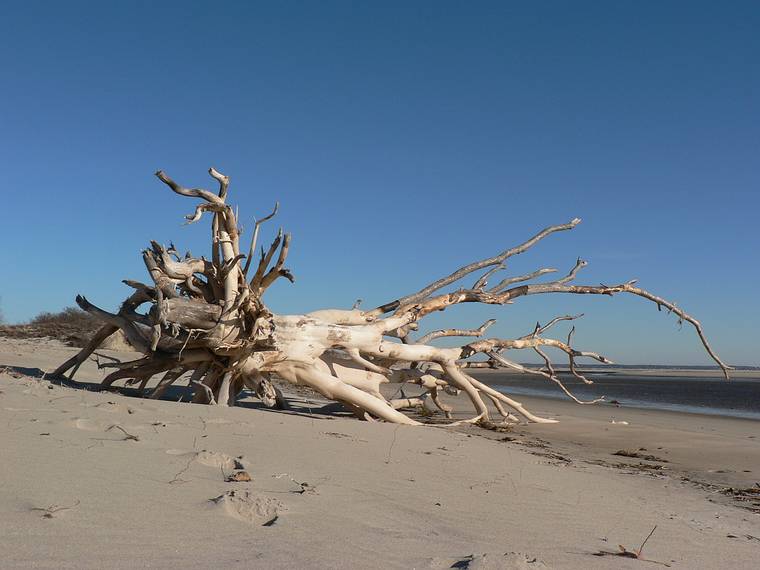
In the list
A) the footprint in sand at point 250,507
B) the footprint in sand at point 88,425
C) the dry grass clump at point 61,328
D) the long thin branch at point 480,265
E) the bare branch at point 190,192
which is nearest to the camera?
the footprint in sand at point 250,507

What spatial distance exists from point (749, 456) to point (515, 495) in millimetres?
4977

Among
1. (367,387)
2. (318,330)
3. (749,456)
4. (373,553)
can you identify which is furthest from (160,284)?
(749,456)

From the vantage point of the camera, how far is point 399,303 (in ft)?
30.3

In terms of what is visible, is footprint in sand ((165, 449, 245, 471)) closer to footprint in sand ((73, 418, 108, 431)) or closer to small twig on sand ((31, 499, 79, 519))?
footprint in sand ((73, 418, 108, 431))

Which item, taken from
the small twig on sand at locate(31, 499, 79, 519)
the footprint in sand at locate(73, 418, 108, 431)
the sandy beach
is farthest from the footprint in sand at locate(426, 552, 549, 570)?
the footprint in sand at locate(73, 418, 108, 431)

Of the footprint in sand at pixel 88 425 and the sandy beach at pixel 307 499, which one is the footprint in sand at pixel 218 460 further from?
the footprint in sand at pixel 88 425

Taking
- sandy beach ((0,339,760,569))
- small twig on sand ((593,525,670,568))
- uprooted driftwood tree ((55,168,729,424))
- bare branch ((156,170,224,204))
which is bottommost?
small twig on sand ((593,525,670,568))

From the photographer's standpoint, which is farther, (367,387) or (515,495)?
(367,387)

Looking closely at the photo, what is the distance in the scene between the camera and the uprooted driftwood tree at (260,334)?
694 cm

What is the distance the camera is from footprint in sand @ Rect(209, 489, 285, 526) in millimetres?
2518

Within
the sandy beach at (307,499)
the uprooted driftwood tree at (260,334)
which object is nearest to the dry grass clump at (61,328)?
the uprooted driftwood tree at (260,334)

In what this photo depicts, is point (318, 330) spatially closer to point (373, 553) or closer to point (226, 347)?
point (226, 347)

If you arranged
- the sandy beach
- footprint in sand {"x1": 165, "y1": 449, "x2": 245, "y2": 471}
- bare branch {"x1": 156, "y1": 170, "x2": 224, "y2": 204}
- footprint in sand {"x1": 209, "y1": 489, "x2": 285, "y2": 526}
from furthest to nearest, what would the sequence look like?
bare branch {"x1": 156, "y1": 170, "x2": 224, "y2": 204} < footprint in sand {"x1": 165, "y1": 449, "x2": 245, "y2": 471} < footprint in sand {"x1": 209, "y1": 489, "x2": 285, "y2": 526} < the sandy beach

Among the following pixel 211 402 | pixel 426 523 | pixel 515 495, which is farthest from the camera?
pixel 211 402
